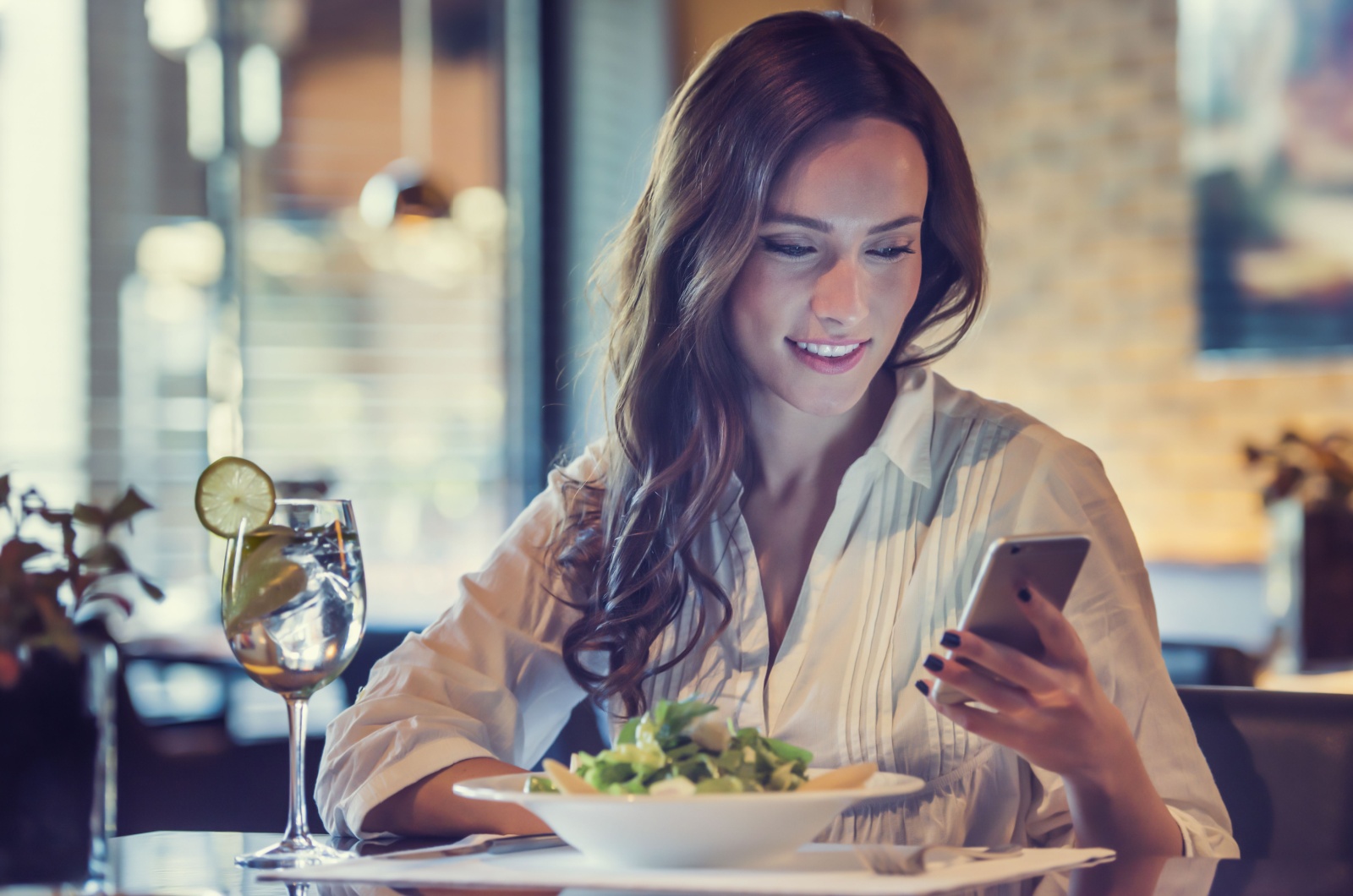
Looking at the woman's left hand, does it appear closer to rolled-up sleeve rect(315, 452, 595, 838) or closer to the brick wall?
rolled-up sleeve rect(315, 452, 595, 838)

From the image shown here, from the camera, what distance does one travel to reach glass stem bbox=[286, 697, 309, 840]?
0.95 meters

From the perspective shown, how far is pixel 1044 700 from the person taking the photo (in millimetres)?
941

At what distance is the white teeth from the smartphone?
480mm

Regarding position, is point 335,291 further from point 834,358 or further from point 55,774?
point 55,774

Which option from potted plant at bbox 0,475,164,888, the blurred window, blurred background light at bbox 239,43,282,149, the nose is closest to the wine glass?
potted plant at bbox 0,475,164,888

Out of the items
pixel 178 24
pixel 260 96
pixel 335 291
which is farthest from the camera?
pixel 335 291

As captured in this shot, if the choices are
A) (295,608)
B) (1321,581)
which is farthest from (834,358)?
(1321,581)

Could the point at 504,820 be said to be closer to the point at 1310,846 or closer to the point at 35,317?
the point at 1310,846

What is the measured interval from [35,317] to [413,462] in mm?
1360

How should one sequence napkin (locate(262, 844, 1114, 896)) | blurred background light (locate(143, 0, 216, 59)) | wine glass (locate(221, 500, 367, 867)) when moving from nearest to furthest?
napkin (locate(262, 844, 1114, 896)) < wine glass (locate(221, 500, 367, 867)) < blurred background light (locate(143, 0, 216, 59))

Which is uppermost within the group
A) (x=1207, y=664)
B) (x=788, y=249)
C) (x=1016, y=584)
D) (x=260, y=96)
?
(x=260, y=96)

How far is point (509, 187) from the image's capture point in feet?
17.5

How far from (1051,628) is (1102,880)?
0.17 meters

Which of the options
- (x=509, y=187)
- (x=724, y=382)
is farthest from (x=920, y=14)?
(x=724, y=382)
